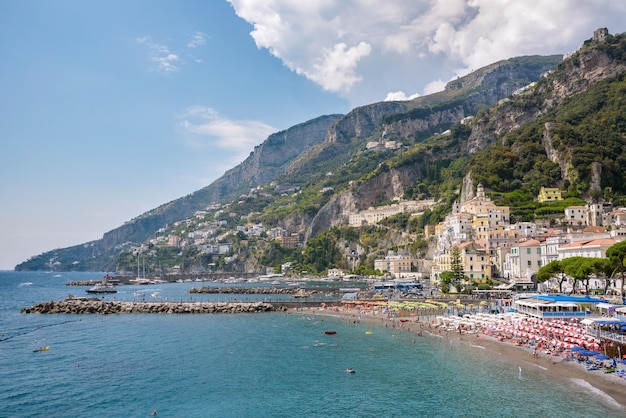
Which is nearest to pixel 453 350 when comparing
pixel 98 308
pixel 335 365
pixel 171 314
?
pixel 335 365

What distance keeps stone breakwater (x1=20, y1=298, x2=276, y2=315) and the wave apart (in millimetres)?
43276

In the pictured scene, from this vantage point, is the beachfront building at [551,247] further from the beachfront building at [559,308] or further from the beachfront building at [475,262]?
the beachfront building at [559,308]

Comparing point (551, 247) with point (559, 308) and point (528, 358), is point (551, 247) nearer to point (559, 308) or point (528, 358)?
point (559, 308)

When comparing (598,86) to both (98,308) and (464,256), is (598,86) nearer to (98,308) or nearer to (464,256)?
(464,256)

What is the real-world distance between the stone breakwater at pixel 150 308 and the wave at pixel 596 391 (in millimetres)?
43276

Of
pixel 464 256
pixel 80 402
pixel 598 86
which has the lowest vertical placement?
pixel 80 402

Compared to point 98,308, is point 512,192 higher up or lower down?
higher up

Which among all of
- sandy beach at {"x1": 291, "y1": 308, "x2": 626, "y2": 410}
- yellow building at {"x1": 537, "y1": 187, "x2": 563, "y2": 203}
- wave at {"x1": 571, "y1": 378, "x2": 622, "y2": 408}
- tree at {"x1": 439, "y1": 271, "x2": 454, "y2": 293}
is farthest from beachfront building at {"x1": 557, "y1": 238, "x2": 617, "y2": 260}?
wave at {"x1": 571, "y1": 378, "x2": 622, "y2": 408}

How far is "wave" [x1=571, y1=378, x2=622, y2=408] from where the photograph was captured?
79.0 feet

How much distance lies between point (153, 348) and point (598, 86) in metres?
121

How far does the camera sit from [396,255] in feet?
396

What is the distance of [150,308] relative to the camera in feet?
226

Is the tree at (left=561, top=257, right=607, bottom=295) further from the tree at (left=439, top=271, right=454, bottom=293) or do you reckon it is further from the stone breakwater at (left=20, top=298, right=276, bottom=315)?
the stone breakwater at (left=20, top=298, right=276, bottom=315)

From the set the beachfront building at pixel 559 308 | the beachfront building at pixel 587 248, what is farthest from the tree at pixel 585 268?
the beachfront building at pixel 559 308
